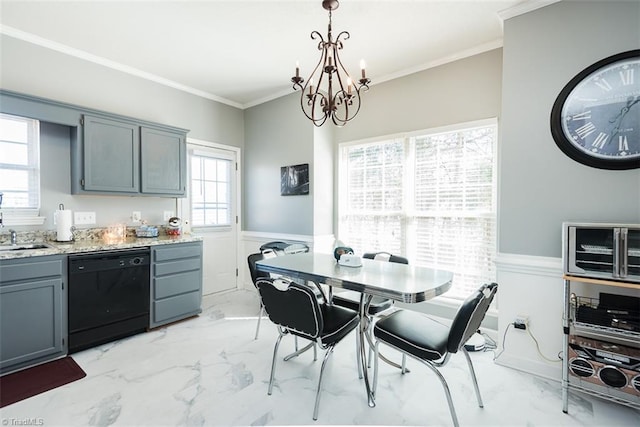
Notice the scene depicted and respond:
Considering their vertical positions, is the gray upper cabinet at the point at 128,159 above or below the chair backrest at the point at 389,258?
above

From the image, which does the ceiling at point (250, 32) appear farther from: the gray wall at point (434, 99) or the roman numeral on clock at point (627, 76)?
the roman numeral on clock at point (627, 76)

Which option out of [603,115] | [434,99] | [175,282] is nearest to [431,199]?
[434,99]

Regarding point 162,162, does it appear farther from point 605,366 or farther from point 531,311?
point 605,366

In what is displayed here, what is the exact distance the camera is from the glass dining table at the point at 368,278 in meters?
1.73

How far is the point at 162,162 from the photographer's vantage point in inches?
137

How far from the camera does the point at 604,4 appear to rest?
2.05m

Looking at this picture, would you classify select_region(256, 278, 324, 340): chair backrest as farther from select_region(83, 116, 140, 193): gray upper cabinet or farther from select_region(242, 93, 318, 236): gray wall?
select_region(83, 116, 140, 193): gray upper cabinet

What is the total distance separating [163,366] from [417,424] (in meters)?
1.94

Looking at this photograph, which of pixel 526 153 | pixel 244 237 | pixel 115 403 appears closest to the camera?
pixel 115 403

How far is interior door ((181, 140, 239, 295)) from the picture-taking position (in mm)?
4132

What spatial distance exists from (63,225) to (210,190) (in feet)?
5.77

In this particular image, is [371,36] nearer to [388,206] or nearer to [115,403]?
[388,206]

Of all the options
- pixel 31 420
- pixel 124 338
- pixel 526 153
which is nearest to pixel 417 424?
pixel 526 153

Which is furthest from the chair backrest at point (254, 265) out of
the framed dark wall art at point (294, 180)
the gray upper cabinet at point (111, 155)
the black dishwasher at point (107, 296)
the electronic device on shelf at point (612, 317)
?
the electronic device on shelf at point (612, 317)
